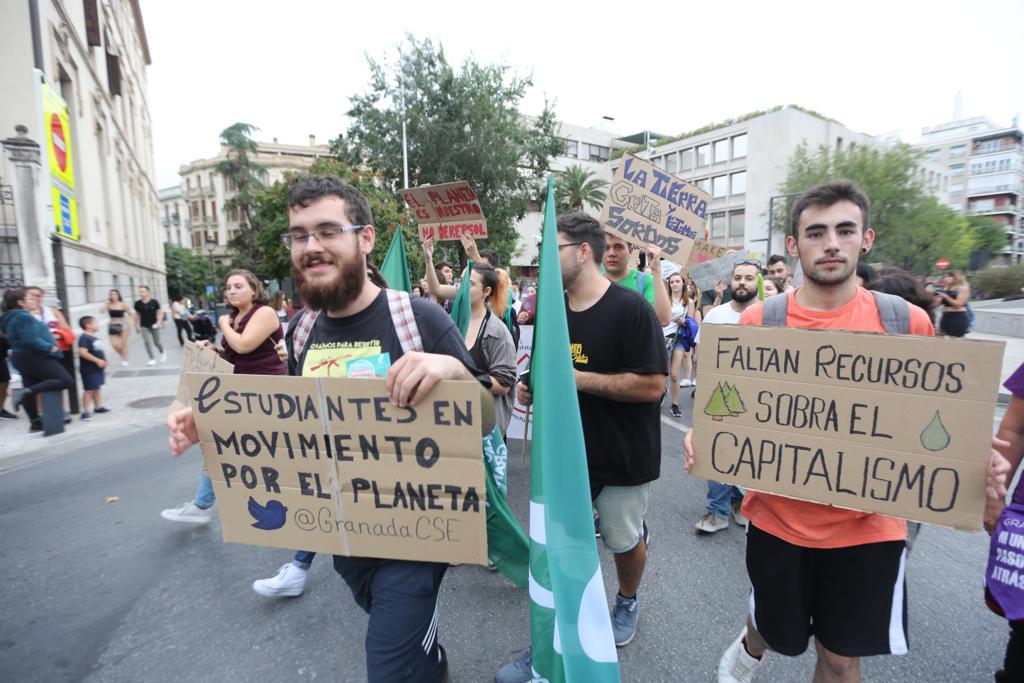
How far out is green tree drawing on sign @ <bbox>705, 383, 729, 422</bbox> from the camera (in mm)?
1930

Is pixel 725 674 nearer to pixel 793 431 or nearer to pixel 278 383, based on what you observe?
pixel 793 431

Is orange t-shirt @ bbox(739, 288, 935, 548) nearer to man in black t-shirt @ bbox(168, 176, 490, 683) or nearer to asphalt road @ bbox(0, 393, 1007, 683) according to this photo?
asphalt road @ bbox(0, 393, 1007, 683)

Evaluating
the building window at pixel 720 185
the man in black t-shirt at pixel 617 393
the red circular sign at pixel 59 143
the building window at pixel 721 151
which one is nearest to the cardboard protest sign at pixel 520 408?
the man in black t-shirt at pixel 617 393

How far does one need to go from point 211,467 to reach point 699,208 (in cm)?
405

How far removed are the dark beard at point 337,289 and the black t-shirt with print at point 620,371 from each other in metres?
1.14

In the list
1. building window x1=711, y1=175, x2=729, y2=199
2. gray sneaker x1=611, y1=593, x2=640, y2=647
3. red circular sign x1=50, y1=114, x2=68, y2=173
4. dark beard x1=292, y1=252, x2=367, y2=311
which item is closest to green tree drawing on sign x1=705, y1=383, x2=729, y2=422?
gray sneaker x1=611, y1=593, x2=640, y2=647

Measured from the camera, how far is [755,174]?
44.0 meters

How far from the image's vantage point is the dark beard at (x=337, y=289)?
6.17 feet

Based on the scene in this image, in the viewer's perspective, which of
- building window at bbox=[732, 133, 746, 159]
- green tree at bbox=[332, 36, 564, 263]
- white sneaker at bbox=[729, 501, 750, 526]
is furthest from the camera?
building window at bbox=[732, 133, 746, 159]

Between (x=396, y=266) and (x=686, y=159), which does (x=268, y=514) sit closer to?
(x=396, y=266)

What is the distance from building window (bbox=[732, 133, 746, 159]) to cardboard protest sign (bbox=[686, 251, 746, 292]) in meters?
44.0

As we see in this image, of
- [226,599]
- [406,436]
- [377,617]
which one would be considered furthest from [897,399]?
[226,599]

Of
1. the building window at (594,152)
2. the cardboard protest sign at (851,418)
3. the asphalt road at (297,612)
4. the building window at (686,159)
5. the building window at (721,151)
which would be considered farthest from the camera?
the building window at (594,152)

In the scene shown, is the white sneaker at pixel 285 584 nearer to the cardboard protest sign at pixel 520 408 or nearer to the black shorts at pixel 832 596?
the cardboard protest sign at pixel 520 408
